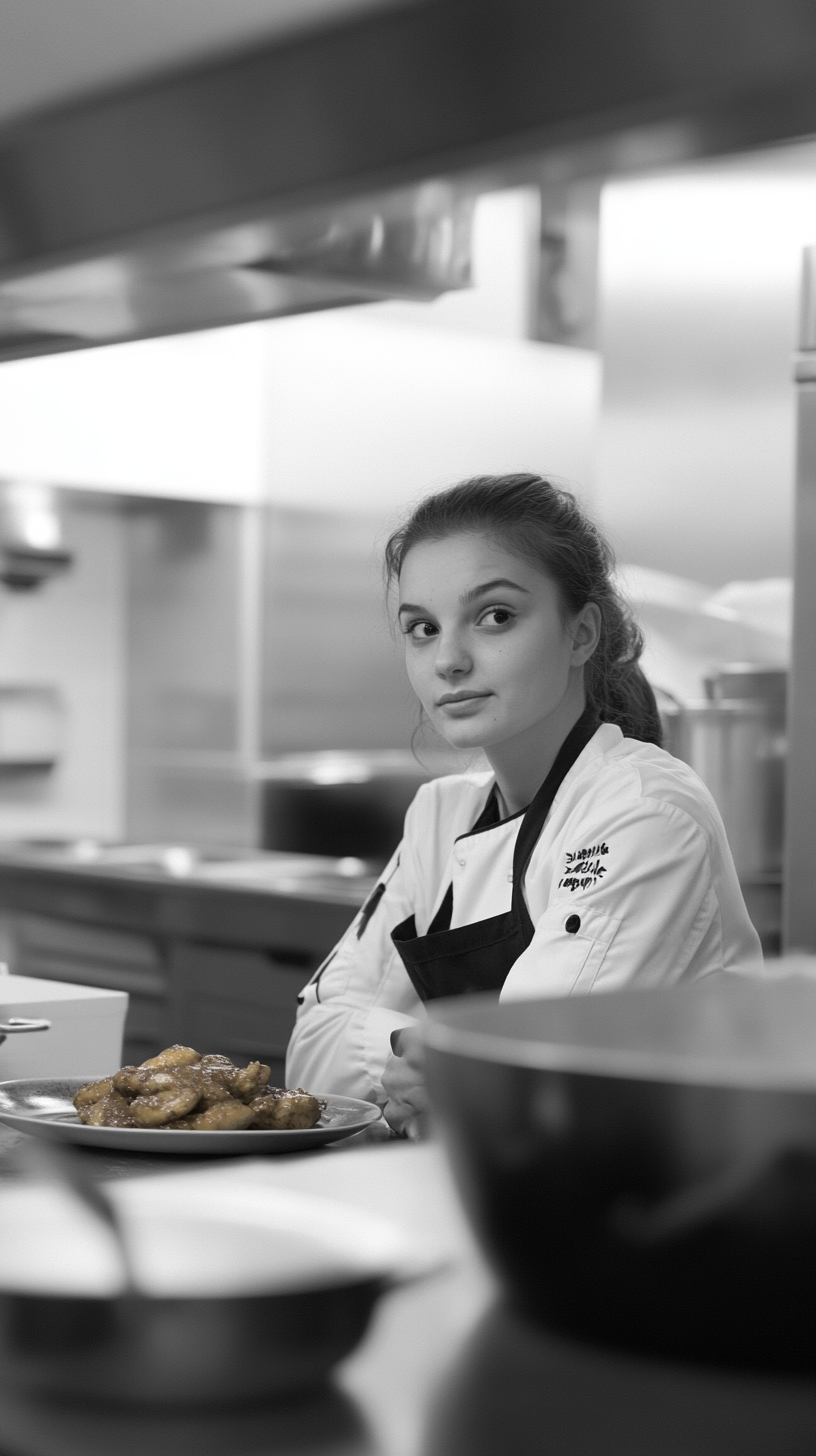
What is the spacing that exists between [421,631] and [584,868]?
1.07 feet

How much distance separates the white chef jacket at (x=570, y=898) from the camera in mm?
1536

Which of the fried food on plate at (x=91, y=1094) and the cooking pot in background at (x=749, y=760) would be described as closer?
the fried food on plate at (x=91, y=1094)

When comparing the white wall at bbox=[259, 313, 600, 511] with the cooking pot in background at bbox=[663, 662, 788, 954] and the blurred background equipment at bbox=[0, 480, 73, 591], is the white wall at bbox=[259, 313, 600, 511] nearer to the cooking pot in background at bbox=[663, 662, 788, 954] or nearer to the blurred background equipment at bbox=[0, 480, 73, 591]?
the blurred background equipment at bbox=[0, 480, 73, 591]

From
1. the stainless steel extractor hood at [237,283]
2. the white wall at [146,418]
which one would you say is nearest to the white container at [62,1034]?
the stainless steel extractor hood at [237,283]

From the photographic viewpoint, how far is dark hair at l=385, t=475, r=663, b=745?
1798 millimetres

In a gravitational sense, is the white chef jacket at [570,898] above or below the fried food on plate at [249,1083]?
above

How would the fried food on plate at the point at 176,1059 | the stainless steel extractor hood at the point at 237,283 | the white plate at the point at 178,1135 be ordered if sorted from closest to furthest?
the stainless steel extractor hood at the point at 237,283 → the white plate at the point at 178,1135 → the fried food on plate at the point at 176,1059

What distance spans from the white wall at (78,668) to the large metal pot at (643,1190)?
13.4ft

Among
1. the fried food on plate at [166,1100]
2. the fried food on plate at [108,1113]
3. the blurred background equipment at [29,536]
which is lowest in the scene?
the fried food on plate at [108,1113]

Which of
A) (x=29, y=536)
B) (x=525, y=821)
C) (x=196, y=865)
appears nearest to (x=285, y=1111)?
(x=525, y=821)

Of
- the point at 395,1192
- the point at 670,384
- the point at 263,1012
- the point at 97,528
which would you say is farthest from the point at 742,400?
the point at 395,1192

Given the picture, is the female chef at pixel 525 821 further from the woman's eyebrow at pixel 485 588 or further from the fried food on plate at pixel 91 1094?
the fried food on plate at pixel 91 1094

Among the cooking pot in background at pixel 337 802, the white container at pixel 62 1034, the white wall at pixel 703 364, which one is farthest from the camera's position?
the cooking pot in background at pixel 337 802

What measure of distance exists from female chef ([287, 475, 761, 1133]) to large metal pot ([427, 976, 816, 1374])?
87cm
